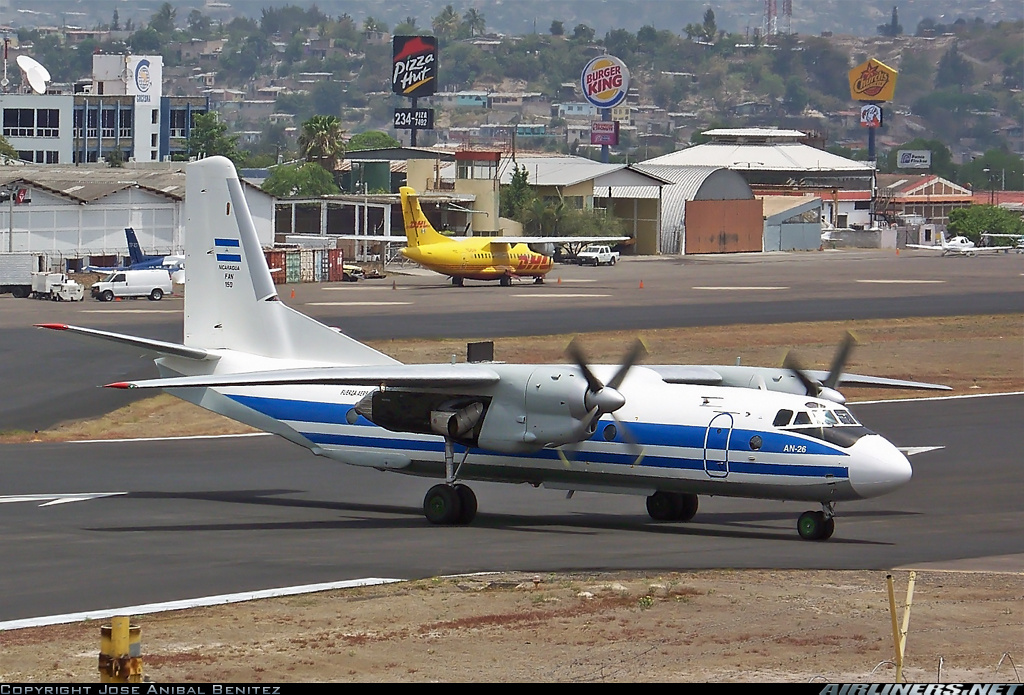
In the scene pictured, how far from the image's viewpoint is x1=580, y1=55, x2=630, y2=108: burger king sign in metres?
178

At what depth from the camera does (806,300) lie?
268 feet

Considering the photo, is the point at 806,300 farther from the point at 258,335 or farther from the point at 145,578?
the point at 145,578

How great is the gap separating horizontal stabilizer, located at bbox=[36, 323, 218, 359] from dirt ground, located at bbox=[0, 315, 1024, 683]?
32.7 ft

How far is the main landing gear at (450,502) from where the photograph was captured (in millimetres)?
27672

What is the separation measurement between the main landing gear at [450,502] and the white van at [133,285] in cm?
5518

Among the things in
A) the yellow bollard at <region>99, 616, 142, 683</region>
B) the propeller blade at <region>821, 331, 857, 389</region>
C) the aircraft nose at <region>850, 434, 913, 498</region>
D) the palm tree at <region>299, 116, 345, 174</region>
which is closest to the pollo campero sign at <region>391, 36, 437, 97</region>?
the palm tree at <region>299, 116, 345, 174</region>

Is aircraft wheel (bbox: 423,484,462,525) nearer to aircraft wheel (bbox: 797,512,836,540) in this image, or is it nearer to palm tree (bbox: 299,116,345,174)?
aircraft wheel (bbox: 797,512,836,540)

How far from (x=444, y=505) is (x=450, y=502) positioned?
0.50 ft

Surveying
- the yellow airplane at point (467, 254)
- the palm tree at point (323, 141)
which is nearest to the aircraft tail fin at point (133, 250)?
the yellow airplane at point (467, 254)

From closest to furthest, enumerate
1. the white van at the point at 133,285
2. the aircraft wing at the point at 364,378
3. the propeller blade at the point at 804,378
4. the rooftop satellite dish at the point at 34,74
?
the aircraft wing at the point at 364,378, the propeller blade at the point at 804,378, the white van at the point at 133,285, the rooftop satellite dish at the point at 34,74

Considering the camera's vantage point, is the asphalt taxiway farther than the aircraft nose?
No

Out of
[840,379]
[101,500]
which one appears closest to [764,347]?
[840,379]

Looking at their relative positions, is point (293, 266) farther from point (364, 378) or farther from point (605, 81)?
point (605, 81)

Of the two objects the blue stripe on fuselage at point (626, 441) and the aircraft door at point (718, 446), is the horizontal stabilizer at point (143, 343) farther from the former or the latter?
the aircraft door at point (718, 446)
